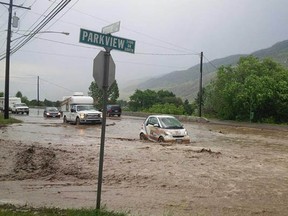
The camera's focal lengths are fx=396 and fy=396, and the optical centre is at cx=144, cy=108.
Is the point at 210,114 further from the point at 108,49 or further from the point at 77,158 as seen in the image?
the point at 108,49

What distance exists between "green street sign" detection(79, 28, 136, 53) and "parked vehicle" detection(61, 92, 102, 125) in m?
26.2

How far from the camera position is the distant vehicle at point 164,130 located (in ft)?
61.1

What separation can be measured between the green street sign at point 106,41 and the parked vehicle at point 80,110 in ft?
86.1

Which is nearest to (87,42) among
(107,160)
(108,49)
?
(108,49)

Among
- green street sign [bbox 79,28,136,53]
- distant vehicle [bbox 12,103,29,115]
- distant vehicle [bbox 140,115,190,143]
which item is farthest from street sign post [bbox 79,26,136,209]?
distant vehicle [bbox 12,103,29,115]

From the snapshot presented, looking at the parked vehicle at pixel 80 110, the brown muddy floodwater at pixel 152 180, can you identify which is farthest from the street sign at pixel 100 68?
the parked vehicle at pixel 80 110

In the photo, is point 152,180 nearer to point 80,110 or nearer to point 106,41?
point 106,41

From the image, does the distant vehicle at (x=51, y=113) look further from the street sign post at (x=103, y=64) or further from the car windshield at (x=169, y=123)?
the street sign post at (x=103, y=64)

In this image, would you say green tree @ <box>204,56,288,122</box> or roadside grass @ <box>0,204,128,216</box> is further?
green tree @ <box>204,56,288,122</box>

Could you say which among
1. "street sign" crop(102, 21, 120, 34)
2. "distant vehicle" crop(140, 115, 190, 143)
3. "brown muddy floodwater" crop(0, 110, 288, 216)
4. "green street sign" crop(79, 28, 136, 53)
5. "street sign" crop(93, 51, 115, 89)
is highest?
"street sign" crop(102, 21, 120, 34)

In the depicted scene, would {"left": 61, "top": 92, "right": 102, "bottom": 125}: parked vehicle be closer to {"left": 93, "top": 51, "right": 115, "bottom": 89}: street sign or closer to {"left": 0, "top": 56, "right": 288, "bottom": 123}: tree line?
{"left": 0, "top": 56, "right": 288, "bottom": 123}: tree line

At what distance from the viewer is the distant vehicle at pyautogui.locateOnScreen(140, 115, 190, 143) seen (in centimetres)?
1862

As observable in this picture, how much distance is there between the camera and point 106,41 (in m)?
6.88

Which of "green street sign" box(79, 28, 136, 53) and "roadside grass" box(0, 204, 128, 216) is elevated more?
"green street sign" box(79, 28, 136, 53)
